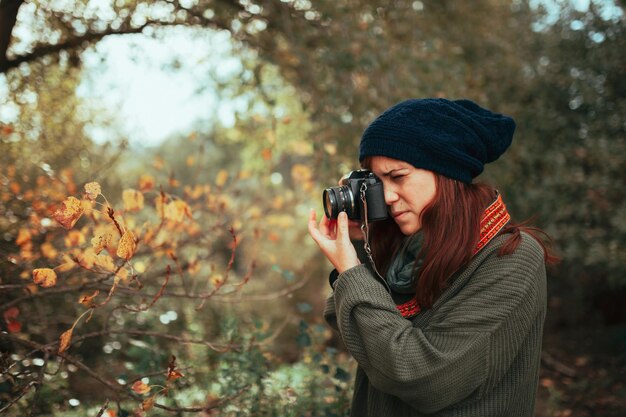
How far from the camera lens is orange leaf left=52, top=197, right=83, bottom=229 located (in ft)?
5.71

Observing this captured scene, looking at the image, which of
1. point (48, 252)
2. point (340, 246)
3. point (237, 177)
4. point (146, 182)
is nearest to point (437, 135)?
point (340, 246)

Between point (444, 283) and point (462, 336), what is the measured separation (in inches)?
7.1

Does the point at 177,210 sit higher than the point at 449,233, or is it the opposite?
the point at 449,233

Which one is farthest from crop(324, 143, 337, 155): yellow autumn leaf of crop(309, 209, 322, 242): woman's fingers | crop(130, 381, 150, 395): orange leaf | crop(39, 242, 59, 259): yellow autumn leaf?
crop(130, 381, 150, 395): orange leaf

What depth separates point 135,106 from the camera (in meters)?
4.49

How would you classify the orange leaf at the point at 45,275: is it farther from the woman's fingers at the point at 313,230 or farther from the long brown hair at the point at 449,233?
the long brown hair at the point at 449,233

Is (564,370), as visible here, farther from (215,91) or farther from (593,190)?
(215,91)

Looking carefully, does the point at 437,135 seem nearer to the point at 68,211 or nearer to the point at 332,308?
the point at 332,308

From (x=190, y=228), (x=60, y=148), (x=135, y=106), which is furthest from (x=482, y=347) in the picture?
(x=135, y=106)

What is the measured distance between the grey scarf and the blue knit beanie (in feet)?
0.74

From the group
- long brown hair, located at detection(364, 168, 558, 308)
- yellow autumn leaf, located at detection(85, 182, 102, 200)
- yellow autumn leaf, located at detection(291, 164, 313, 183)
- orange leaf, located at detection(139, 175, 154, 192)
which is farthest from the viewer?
yellow autumn leaf, located at detection(291, 164, 313, 183)

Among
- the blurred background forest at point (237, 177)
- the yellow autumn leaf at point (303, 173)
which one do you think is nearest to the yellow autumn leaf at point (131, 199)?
the blurred background forest at point (237, 177)

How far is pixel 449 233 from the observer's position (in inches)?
65.6

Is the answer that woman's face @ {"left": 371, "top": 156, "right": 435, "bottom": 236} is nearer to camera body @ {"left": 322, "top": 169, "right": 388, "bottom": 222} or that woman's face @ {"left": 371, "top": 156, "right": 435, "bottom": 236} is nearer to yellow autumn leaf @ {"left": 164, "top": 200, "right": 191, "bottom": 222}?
camera body @ {"left": 322, "top": 169, "right": 388, "bottom": 222}
